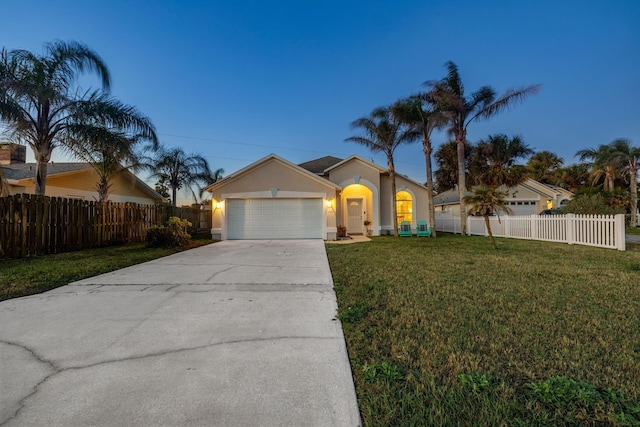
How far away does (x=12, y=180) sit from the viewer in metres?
12.1

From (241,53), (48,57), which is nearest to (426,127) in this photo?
(241,53)

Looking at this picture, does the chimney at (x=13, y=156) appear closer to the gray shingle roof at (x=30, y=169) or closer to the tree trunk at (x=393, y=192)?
the gray shingle roof at (x=30, y=169)

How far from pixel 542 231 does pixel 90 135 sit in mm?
18351

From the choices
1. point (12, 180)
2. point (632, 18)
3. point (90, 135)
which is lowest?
point (12, 180)

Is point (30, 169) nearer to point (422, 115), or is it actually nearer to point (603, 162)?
point (422, 115)

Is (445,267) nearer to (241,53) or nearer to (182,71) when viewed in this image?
(241,53)

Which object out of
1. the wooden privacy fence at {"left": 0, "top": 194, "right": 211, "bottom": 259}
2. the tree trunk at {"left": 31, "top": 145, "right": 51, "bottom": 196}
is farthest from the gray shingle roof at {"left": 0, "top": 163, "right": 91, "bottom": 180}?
the tree trunk at {"left": 31, "top": 145, "right": 51, "bottom": 196}

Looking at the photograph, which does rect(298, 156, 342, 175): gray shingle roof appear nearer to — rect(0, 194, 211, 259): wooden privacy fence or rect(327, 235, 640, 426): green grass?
rect(0, 194, 211, 259): wooden privacy fence

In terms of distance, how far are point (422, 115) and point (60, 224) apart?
15866 millimetres

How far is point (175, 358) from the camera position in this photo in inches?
99.2

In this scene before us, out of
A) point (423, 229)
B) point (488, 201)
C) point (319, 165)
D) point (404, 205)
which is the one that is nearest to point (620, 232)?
point (488, 201)

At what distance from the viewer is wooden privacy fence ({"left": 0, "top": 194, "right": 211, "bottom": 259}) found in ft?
25.4

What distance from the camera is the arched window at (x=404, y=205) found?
1759 cm

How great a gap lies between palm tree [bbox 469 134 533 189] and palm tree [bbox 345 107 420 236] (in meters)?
12.1
